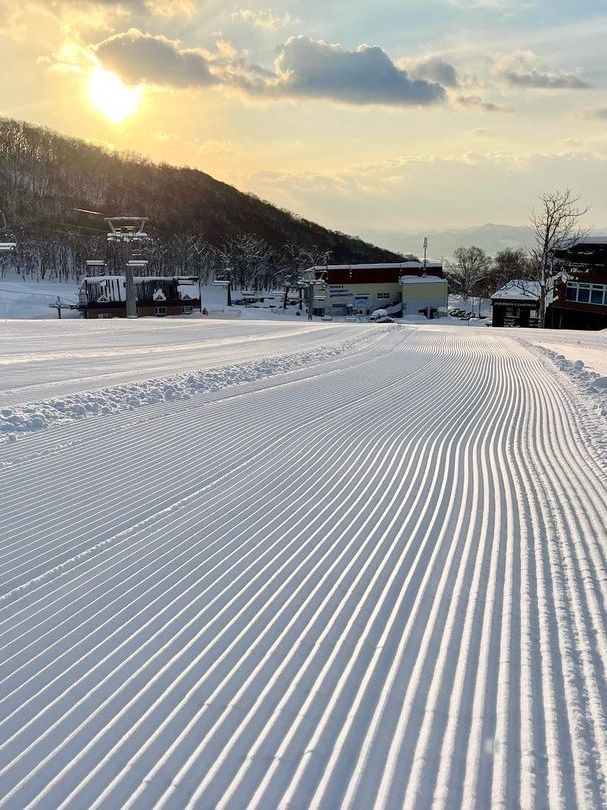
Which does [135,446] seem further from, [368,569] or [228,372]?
[228,372]

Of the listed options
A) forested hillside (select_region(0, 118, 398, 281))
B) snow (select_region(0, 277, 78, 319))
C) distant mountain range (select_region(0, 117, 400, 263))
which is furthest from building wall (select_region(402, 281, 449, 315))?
distant mountain range (select_region(0, 117, 400, 263))

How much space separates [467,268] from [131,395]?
111m

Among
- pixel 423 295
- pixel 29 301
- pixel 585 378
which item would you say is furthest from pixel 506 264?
pixel 585 378

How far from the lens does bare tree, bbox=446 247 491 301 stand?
111m

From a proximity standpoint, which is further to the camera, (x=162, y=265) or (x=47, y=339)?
(x=162, y=265)

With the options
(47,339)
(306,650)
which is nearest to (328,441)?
(306,650)

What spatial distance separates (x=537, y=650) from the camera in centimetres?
434

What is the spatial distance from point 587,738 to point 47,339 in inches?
961

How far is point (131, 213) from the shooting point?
15888cm

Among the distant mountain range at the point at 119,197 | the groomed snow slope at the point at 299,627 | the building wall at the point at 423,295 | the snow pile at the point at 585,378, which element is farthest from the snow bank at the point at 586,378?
the distant mountain range at the point at 119,197

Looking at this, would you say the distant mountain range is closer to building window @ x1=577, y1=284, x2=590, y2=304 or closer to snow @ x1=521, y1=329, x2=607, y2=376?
building window @ x1=577, y1=284, x2=590, y2=304

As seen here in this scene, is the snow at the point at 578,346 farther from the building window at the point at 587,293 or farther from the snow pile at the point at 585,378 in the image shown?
the building window at the point at 587,293

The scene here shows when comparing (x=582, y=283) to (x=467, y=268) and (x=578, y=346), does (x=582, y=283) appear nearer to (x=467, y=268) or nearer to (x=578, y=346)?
(x=578, y=346)

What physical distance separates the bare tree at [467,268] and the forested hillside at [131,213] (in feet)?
89.2
